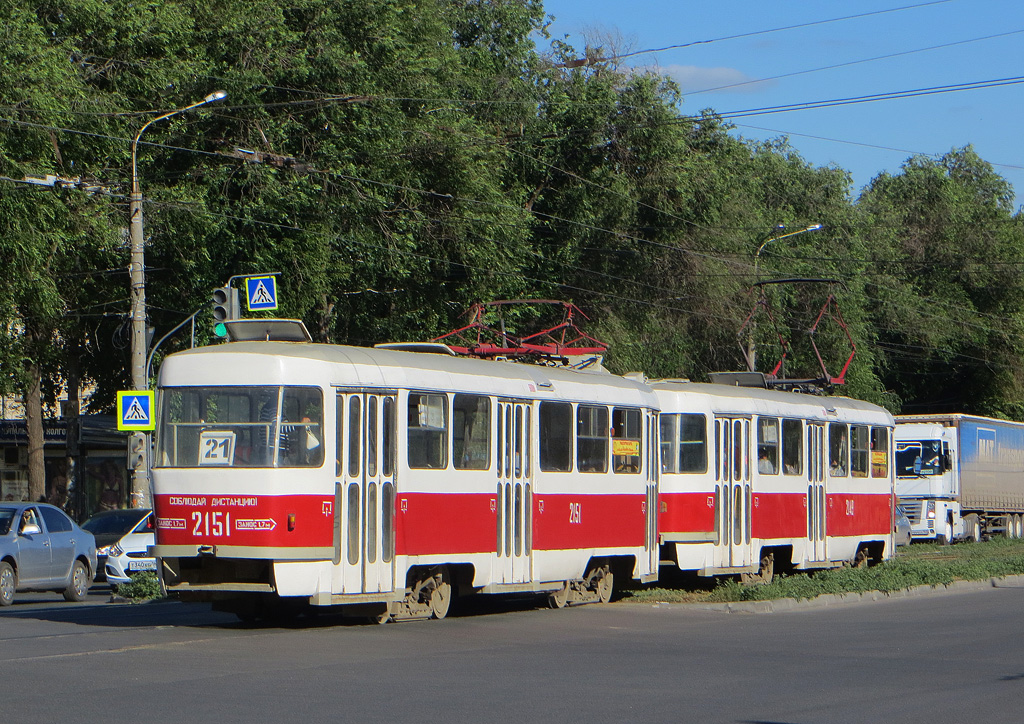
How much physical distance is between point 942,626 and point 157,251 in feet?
66.8

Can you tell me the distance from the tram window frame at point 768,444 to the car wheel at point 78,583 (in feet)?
33.8

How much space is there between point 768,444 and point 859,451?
4.03 m

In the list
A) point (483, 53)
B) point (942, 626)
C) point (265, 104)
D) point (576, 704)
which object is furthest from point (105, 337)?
point (576, 704)

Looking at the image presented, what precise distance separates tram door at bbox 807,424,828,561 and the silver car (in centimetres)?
1131

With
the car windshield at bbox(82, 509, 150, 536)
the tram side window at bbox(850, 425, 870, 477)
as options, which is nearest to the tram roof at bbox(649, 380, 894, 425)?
the tram side window at bbox(850, 425, 870, 477)

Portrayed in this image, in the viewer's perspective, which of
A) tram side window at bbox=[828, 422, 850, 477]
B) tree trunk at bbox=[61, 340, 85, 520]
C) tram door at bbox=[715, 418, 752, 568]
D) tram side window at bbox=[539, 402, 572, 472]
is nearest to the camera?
tram side window at bbox=[539, 402, 572, 472]

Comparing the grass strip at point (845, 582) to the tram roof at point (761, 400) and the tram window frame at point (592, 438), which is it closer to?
the tram window frame at point (592, 438)

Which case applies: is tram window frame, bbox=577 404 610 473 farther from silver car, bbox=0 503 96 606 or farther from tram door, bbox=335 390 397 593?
silver car, bbox=0 503 96 606

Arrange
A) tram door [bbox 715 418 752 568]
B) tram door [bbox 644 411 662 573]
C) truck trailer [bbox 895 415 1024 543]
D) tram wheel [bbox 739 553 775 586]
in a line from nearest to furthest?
1. tram door [bbox 644 411 662 573]
2. tram door [bbox 715 418 752 568]
3. tram wheel [bbox 739 553 775 586]
4. truck trailer [bbox 895 415 1024 543]

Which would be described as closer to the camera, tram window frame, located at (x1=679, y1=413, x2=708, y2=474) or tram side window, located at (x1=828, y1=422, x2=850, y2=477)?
tram window frame, located at (x1=679, y1=413, x2=708, y2=474)

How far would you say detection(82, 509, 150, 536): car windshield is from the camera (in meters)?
25.4

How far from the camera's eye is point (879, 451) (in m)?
26.8

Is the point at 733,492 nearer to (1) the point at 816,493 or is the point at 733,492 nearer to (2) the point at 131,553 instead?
(1) the point at 816,493

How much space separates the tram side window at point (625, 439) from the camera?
18.8 meters
